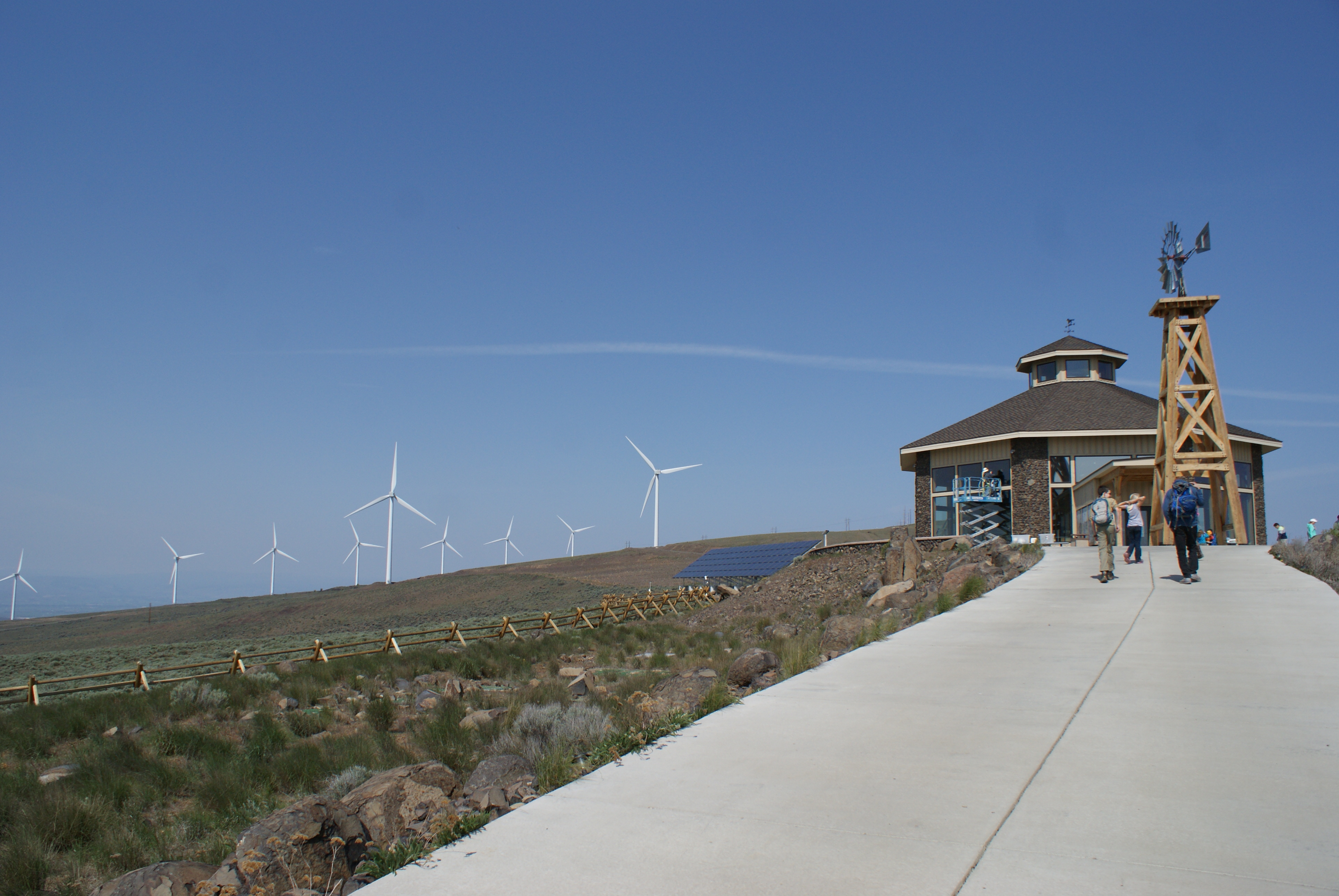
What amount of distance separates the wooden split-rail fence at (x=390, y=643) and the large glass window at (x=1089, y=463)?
15741mm

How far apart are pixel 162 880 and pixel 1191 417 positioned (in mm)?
27442

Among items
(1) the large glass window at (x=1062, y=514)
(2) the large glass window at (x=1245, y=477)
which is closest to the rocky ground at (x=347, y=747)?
(1) the large glass window at (x=1062, y=514)

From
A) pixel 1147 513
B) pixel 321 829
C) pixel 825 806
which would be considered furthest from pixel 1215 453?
pixel 321 829

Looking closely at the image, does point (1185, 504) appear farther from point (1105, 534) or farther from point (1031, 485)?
point (1031, 485)

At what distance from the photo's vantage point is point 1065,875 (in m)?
3.83

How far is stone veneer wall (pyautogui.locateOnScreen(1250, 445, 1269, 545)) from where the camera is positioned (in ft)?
104

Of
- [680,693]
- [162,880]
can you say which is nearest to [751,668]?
[680,693]

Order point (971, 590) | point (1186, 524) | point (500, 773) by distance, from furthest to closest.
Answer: point (1186, 524)
point (971, 590)
point (500, 773)

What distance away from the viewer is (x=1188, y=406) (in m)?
25.2

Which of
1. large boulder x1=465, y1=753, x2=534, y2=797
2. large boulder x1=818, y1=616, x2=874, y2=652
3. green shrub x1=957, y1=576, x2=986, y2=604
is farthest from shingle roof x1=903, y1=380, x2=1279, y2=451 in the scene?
large boulder x1=465, y1=753, x2=534, y2=797

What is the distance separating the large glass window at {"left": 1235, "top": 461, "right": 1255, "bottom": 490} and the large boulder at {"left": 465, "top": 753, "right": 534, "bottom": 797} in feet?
110

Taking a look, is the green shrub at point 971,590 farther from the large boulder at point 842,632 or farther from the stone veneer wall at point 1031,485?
the stone veneer wall at point 1031,485

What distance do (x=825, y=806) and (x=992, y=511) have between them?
3011 cm

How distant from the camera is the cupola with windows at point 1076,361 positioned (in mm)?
37000
